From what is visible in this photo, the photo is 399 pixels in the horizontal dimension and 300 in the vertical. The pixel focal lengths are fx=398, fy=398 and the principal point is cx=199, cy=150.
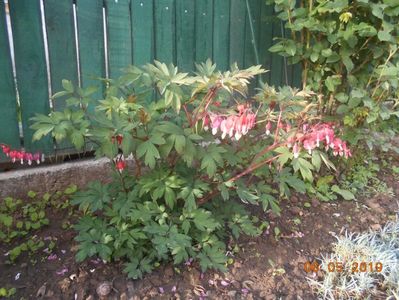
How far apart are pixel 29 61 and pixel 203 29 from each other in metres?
1.47

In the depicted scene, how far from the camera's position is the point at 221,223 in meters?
2.40

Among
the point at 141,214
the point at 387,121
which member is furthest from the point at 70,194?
the point at 387,121

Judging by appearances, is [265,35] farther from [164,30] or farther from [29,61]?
[29,61]

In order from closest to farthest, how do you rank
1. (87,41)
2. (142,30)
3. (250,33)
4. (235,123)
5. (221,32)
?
(235,123), (87,41), (142,30), (221,32), (250,33)

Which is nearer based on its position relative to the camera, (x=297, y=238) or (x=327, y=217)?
(x=297, y=238)

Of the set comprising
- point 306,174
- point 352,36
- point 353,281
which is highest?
point 352,36

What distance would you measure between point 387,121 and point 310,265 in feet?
5.01

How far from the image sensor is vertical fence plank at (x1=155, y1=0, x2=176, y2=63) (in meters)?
3.12

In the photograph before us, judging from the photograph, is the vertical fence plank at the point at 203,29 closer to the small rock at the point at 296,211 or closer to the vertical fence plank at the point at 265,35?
the vertical fence plank at the point at 265,35

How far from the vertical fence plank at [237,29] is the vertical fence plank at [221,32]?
1.9 inches

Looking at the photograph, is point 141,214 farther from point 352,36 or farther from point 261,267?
point 352,36

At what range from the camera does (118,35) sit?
2945 millimetres

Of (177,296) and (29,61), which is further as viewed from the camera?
(29,61)

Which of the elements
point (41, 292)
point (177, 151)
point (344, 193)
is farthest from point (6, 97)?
point (344, 193)
